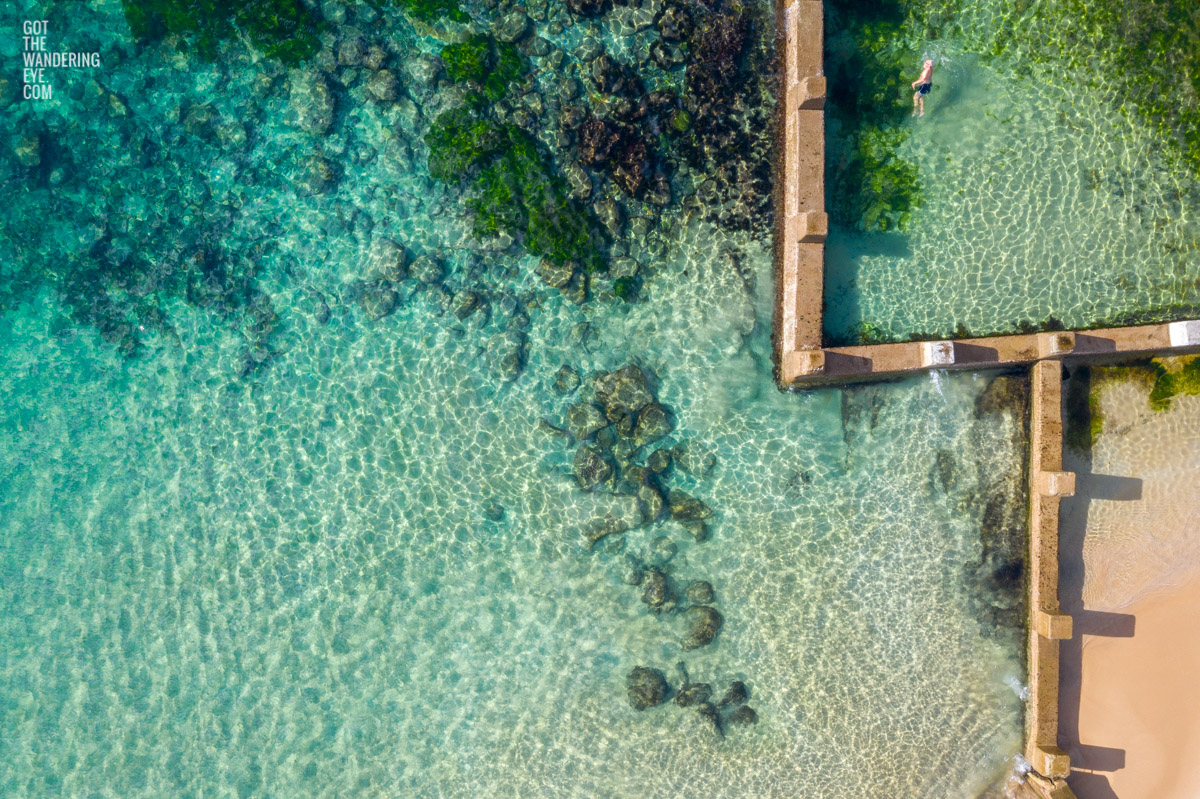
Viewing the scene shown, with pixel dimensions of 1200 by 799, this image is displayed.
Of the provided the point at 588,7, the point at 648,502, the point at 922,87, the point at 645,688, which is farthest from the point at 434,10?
the point at 645,688

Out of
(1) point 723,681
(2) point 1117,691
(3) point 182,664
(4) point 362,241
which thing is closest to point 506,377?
(4) point 362,241

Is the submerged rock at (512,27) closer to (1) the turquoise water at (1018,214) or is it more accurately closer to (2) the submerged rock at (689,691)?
(1) the turquoise water at (1018,214)

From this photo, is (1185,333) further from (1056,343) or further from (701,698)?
(701,698)

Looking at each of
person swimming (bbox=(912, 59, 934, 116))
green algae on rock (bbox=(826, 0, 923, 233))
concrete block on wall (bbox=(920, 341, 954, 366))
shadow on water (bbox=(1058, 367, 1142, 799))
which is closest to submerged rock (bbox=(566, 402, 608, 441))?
concrete block on wall (bbox=(920, 341, 954, 366))

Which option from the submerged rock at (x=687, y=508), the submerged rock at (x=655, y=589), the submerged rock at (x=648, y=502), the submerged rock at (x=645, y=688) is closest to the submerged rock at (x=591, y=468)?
the submerged rock at (x=648, y=502)

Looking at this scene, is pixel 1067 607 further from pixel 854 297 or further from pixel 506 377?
pixel 506 377

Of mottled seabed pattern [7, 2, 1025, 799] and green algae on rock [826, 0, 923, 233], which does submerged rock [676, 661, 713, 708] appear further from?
green algae on rock [826, 0, 923, 233]
